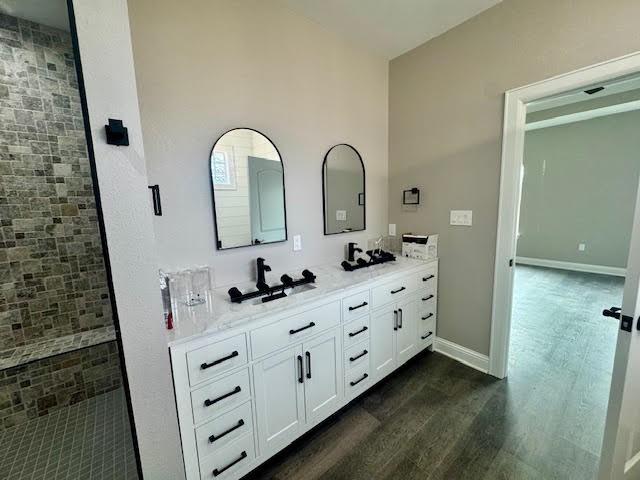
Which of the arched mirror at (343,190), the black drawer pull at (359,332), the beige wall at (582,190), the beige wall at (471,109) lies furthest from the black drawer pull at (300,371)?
the beige wall at (582,190)

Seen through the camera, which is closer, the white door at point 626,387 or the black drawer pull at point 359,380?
the white door at point 626,387

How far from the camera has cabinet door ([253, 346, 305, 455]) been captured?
138 cm

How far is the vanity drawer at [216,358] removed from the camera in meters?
1.15

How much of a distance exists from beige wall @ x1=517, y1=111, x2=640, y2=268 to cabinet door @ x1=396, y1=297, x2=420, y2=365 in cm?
463

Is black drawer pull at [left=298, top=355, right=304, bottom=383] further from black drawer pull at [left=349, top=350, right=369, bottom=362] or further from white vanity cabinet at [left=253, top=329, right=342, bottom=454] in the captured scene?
black drawer pull at [left=349, top=350, right=369, bottom=362]

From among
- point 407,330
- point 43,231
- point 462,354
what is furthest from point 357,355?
point 43,231

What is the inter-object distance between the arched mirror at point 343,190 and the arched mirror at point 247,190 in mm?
452

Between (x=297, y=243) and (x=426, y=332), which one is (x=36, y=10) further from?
(x=426, y=332)

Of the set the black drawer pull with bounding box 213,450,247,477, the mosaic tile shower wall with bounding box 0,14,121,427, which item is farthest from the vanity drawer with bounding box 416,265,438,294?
the mosaic tile shower wall with bounding box 0,14,121,427

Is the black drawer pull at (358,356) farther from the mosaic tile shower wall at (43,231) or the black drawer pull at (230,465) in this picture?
the mosaic tile shower wall at (43,231)

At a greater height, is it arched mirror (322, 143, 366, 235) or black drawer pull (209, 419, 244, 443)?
arched mirror (322, 143, 366, 235)

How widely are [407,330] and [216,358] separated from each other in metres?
1.60

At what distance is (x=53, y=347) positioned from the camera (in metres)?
1.78

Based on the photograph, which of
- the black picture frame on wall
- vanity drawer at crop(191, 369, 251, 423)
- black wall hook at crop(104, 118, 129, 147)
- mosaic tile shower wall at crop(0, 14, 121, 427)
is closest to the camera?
black wall hook at crop(104, 118, 129, 147)
